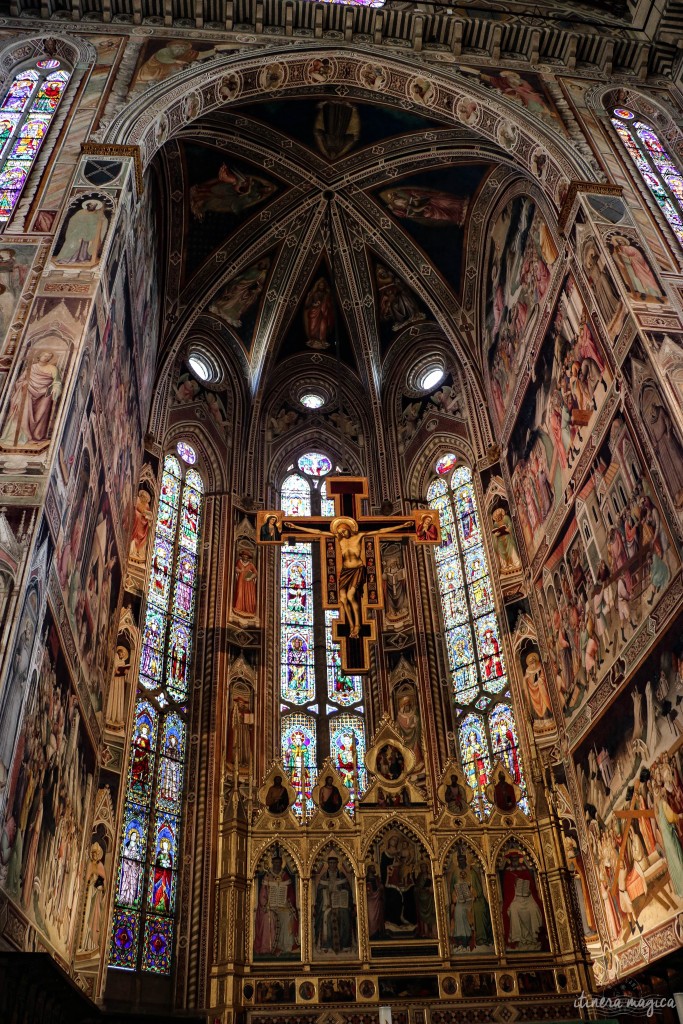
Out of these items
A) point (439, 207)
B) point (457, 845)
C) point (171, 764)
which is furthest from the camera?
point (439, 207)

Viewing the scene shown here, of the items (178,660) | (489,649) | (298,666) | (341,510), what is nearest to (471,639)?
(489,649)

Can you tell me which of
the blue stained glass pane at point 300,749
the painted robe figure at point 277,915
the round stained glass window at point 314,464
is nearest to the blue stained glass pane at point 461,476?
the round stained glass window at point 314,464

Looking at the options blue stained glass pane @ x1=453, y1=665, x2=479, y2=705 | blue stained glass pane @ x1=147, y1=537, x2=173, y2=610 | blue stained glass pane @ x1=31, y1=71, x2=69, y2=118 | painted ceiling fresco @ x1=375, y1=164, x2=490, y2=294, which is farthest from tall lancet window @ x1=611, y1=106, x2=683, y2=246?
blue stained glass pane @ x1=147, y1=537, x2=173, y2=610

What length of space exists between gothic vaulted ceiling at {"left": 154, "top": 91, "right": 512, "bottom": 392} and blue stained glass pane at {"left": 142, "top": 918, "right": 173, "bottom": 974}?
10.5 m

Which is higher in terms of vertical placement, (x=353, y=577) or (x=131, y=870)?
(x=353, y=577)

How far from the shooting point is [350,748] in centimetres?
1572

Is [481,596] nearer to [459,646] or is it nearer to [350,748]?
[459,646]

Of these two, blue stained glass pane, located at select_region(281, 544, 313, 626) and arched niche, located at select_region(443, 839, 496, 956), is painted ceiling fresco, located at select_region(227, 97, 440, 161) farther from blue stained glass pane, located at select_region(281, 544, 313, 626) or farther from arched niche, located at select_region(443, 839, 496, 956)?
arched niche, located at select_region(443, 839, 496, 956)

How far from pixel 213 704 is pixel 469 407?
767 centimetres

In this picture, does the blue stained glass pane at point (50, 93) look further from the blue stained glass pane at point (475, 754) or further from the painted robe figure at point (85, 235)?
the blue stained glass pane at point (475, 754)

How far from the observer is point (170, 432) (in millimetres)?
17875

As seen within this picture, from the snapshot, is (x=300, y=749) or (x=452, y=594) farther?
(x=452, y=594)

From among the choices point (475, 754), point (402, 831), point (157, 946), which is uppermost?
point (475, 754)

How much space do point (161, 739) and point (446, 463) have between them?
26.8ft
